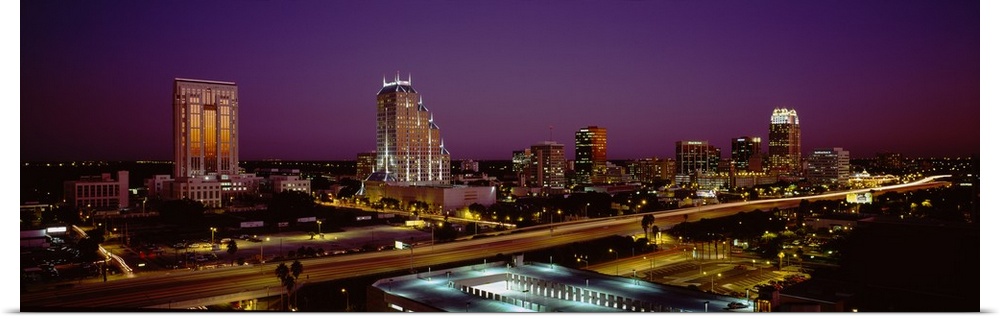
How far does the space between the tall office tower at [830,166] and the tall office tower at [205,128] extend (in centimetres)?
5547

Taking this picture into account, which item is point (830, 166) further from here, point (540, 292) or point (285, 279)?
point (285, 279)

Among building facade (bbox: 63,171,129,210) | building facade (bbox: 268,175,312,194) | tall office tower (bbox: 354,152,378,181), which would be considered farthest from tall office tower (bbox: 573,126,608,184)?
building facade (bbox: 63,171,129,210)

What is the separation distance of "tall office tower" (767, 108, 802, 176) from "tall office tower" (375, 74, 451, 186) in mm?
52194

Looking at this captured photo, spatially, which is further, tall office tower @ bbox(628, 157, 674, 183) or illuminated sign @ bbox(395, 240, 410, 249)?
tall office tower @ bbox(628, 157, 674, 183)

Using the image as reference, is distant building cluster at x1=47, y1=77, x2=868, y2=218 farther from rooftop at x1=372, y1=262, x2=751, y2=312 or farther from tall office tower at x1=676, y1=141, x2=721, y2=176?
rooftop at x1=372, y1=262, x2=751, y2=312

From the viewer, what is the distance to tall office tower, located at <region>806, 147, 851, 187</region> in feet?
236

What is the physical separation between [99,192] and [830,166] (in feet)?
214

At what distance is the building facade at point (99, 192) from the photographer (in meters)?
35.8

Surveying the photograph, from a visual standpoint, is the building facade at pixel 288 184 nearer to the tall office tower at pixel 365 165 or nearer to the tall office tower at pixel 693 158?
the tall office tower at pixel 365 165

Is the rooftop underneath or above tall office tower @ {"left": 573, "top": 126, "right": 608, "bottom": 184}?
underneath

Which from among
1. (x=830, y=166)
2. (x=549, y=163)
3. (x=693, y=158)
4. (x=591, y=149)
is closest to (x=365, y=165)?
(x=549, y=163)

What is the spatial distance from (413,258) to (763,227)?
1281 centimetres

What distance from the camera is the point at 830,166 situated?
237 ft

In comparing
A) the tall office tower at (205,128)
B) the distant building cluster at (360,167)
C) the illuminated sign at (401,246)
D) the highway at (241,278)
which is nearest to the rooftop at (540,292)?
the highway at (241,278)
